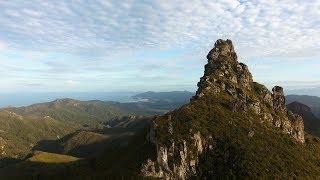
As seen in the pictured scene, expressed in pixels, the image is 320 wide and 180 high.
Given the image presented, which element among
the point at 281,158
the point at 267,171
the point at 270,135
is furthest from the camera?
the point at 270,135

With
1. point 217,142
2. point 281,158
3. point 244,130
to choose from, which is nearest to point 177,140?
point 217,142

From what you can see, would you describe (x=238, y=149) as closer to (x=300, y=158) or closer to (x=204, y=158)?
(x=204, y=158)

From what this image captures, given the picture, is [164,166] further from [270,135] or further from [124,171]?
[270,135]

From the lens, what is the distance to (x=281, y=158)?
186250 millimetres

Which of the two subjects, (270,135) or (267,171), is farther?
(270,135)

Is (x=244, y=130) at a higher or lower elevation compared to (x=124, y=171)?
higher

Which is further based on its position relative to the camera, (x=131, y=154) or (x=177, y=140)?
(x=131, y=154)

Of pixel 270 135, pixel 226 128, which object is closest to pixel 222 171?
pixel 226 128

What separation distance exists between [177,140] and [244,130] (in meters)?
36.9

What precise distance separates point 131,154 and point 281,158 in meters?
73.1

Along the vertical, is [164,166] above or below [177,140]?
below

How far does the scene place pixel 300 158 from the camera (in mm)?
191500

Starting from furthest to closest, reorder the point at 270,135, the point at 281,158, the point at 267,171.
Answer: the point at 270,135
the point at 281,158
the point at 267,171

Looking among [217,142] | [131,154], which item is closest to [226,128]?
[217,142]
